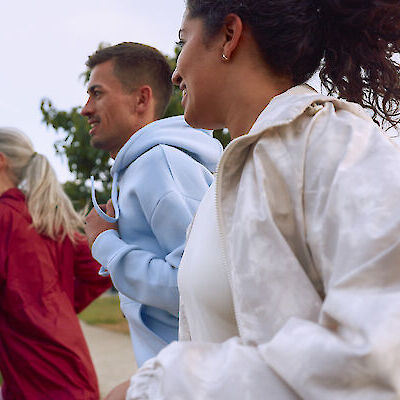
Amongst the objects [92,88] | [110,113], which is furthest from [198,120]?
[92,88]

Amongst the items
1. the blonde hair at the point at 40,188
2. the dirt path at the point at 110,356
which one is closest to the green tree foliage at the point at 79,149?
the dirt path at the point at 110,356

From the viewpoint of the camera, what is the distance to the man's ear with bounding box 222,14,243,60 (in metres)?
1.58

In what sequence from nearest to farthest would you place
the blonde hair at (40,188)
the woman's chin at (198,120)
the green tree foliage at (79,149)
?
1. the woman's chin at (198,120)
2. the blonde hair at (40,188)
3. the green tree foliage at (79,149)

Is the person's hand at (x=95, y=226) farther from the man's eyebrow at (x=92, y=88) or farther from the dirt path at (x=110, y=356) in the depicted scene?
the dirt path at (x=110, y=356)

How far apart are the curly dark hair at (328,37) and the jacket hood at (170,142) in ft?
3.68

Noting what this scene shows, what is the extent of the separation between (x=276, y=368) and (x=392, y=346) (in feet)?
0.67

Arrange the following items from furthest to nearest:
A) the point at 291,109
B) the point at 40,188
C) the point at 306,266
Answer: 1. the point at 40,188
2. the point at 291,109
3. the point at 306,266

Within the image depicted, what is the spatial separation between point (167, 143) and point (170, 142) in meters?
0.01

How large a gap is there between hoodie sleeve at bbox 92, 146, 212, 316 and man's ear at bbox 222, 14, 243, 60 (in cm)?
94

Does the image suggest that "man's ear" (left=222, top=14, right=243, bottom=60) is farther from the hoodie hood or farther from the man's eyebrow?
the man's eyebrow

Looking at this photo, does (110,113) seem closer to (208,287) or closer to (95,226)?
(95,226)

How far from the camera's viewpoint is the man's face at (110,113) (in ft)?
10.2

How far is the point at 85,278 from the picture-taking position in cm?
432

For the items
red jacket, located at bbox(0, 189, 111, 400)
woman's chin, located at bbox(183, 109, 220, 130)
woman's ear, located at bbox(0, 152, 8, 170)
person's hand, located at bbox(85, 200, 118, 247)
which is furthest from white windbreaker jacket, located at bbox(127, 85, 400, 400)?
woman's ear, located at bbox(0, 152, 8, 170)
